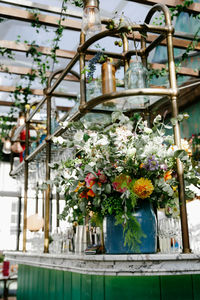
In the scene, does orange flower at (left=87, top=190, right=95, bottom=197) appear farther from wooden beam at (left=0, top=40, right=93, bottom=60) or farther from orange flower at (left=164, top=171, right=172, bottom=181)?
wooden beam at (left=0, top=40, right=93, bottom=60)

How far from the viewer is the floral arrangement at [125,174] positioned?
1.23 metres

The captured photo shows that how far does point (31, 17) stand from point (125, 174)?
287 cm

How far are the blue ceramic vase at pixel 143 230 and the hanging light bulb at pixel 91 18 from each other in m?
0.87

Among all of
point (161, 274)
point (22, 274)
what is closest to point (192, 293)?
point (161, 274)

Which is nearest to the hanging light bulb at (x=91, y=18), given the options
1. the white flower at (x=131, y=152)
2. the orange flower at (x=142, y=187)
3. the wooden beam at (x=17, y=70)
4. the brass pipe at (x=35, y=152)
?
the white flower at (x=131, y=152)

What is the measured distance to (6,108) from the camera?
20.0 feet

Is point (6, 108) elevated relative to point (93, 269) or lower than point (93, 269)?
elevated

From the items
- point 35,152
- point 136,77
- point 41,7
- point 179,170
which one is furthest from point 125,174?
point 41,7

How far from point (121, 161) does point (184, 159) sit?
8.7 inches

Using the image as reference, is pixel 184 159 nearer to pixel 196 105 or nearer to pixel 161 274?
pixel 161 274

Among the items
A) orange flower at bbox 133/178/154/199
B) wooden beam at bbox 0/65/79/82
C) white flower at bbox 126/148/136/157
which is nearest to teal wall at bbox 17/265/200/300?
orange flower at bbox 133/178/154/199

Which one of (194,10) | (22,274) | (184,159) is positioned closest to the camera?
(184,159)

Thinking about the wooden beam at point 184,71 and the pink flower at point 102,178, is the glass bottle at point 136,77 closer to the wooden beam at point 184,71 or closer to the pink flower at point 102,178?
the pink flower at point 102,178

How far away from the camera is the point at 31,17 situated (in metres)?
3.62
